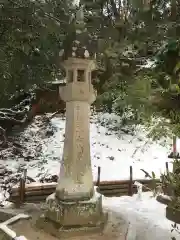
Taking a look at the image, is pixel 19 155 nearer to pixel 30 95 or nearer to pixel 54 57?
pixel 30 95

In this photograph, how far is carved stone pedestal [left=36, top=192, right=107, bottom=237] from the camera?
3211mm

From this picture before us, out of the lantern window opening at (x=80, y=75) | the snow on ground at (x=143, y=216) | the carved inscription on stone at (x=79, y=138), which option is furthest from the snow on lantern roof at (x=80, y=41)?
the snow on ground at (x=143, y=216)

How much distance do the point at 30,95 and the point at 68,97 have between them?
5044 mm

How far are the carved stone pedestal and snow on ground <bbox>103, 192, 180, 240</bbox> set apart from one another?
0.39 meters

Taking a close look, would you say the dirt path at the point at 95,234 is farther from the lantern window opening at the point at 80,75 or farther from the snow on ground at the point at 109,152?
the snow on ground at the point at 109,152

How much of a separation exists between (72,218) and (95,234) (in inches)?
10.8

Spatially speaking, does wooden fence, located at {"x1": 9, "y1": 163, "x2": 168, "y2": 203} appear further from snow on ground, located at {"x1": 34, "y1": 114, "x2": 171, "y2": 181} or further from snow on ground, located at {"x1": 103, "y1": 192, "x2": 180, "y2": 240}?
snow on ground, located at {"x1": 34, "y1": 114, "x2": 171, "y2": 181}

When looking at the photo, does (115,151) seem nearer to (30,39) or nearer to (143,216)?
(143,216)

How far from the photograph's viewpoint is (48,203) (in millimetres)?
3406

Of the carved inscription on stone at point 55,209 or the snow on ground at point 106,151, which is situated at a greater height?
the snow on ground at point 106,151

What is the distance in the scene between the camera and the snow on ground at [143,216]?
3336 mm

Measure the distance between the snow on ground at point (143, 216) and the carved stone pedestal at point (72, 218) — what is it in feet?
1.29

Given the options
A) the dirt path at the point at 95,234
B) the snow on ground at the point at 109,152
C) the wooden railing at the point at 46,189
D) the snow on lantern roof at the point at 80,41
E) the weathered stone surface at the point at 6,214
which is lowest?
the dirt path at the point at 95,234

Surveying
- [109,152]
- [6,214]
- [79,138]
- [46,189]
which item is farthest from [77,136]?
Answer: [109,152]
